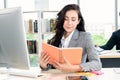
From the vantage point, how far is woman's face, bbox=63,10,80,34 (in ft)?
7.36

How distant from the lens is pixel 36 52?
4.29 m

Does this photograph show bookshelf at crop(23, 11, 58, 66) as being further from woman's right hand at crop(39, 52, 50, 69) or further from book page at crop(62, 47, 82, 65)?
book page at crop(62, 47, 82, 65)

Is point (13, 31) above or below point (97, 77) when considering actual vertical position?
above

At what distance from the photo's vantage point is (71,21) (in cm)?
224

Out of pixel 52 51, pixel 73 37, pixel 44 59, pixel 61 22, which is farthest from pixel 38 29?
pixel 52 51

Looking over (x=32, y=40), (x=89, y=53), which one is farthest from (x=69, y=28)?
(x=32, y=40)

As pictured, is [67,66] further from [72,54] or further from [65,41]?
[65,41]

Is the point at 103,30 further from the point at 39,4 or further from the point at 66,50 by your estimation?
the point at 66,50

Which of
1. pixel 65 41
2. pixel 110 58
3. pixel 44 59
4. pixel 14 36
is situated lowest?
pixel 110 58

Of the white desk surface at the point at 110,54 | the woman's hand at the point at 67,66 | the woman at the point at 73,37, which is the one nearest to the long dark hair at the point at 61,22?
the woman at the point at 73,37

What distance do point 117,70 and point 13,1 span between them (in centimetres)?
448

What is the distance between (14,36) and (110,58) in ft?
8.03

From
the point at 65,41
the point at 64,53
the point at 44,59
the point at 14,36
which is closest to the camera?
the point at 14,36

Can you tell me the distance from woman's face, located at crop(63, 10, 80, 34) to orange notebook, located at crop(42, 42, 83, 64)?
433mm
